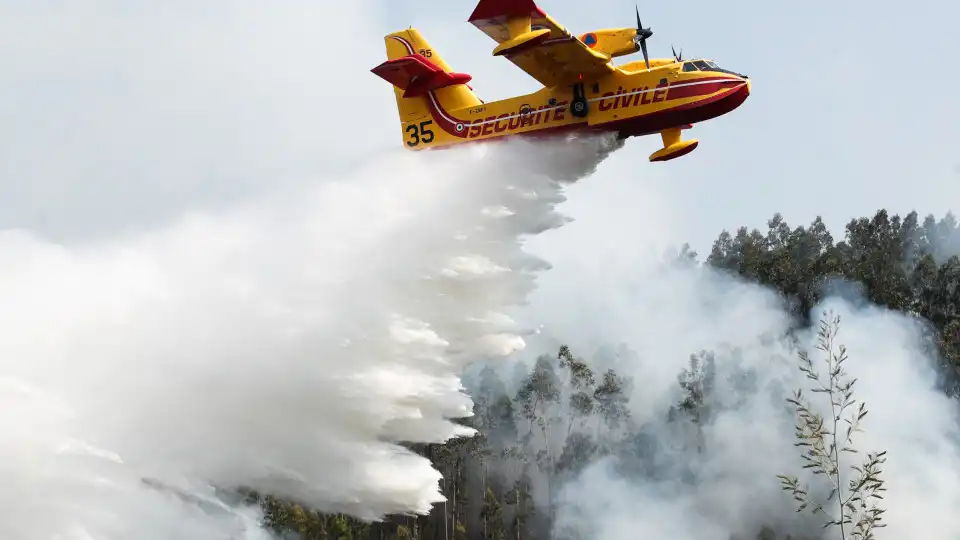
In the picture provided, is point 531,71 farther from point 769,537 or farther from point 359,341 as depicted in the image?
point 769,537

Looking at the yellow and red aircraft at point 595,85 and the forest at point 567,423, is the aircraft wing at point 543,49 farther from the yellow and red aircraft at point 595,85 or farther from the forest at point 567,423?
the forest at point 567,423

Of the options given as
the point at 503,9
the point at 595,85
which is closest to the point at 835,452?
the point at 595,85

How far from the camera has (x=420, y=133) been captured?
2019 centimetres

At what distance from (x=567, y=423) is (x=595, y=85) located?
29.8 meters

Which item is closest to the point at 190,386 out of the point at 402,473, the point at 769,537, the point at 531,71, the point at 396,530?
the point at 402,473

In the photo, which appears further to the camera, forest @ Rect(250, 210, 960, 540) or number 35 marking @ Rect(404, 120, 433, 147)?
forest @ Rect(250, 210, 960, 540)

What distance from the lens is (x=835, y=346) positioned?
33.9 m

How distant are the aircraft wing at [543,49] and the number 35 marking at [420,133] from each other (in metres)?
3.03

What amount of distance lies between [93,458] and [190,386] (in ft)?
6.31

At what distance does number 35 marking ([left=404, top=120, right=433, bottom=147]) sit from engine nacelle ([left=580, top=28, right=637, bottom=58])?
152 inches

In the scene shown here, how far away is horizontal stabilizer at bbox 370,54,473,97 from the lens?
19297 mm

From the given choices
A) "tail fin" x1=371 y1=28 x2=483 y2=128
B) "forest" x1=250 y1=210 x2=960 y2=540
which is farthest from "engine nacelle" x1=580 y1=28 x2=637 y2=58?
"forest" x1=250 y1=210 x2=960 y2=540

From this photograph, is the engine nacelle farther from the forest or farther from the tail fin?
the forest

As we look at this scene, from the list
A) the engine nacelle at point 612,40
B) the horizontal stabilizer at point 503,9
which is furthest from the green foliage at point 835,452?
the horizontal stabilizer at point 503,9
